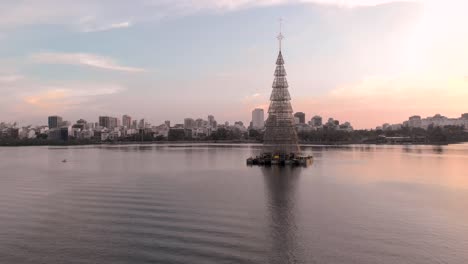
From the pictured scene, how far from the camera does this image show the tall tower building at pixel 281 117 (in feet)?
126

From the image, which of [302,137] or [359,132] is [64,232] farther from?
[359,132]

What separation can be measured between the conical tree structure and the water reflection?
10.2 m

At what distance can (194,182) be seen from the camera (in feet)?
86.1

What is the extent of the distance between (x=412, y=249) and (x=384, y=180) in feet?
56.9

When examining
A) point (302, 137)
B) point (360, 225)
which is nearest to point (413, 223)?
point (360, 225)

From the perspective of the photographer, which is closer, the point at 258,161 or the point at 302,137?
the point at 258,161

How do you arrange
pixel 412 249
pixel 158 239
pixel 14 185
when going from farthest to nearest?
pixel 14 185 → pixel 158 239 → pixel 412 249

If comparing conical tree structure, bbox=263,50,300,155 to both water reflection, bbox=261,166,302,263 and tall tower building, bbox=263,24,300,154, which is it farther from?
water reflection, bbox=261,166,302,263

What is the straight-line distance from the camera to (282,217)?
15.5 metres

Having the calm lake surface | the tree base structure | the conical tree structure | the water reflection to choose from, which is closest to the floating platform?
the tree base structure

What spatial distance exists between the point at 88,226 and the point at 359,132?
131 metres

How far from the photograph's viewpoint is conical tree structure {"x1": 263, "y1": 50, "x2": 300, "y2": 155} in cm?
3853

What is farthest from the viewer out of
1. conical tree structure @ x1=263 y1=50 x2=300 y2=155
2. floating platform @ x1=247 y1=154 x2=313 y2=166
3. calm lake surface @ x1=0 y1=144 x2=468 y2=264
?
conical tree structure @ x1=263 y1=50 x2=300 y2=155

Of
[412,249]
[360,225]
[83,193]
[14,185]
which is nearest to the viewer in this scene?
[412,249]
